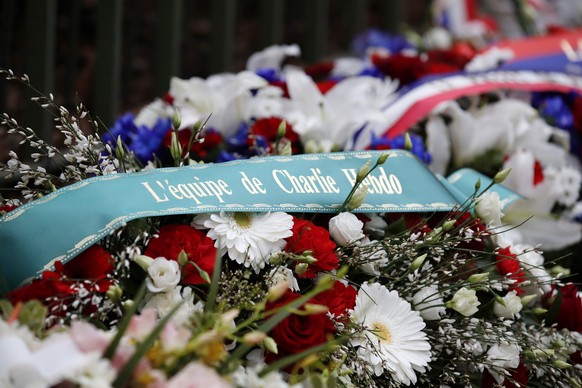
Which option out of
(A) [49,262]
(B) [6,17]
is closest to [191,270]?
(A) [49,262]

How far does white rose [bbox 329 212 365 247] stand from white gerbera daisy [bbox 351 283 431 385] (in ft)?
0.29

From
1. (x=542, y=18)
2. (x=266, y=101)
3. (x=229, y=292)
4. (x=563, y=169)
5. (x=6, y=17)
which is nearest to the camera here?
(x=229, y=292)

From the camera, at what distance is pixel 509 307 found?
4.64ft

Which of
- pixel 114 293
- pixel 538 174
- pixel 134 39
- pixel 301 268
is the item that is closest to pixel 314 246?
pixel 301 268

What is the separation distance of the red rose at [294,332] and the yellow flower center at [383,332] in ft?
0.34

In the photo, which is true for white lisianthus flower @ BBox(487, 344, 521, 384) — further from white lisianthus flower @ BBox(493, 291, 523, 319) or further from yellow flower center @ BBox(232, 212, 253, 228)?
yellow flower center @ BBox(232, 212, 253, 228)

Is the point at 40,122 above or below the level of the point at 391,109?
below

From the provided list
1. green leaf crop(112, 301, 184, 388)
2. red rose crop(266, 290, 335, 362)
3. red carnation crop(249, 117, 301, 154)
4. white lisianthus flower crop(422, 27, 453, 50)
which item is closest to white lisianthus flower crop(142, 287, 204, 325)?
red rose crop(266, 290, 335, 362)

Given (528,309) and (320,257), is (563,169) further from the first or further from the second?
(320,257)

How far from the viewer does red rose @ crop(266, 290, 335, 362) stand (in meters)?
1.16

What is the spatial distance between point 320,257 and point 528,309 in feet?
1.65

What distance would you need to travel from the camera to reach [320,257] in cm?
127

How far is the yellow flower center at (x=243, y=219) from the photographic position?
1.29m

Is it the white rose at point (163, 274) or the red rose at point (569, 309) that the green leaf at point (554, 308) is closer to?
the red rose at point (569, 309)
